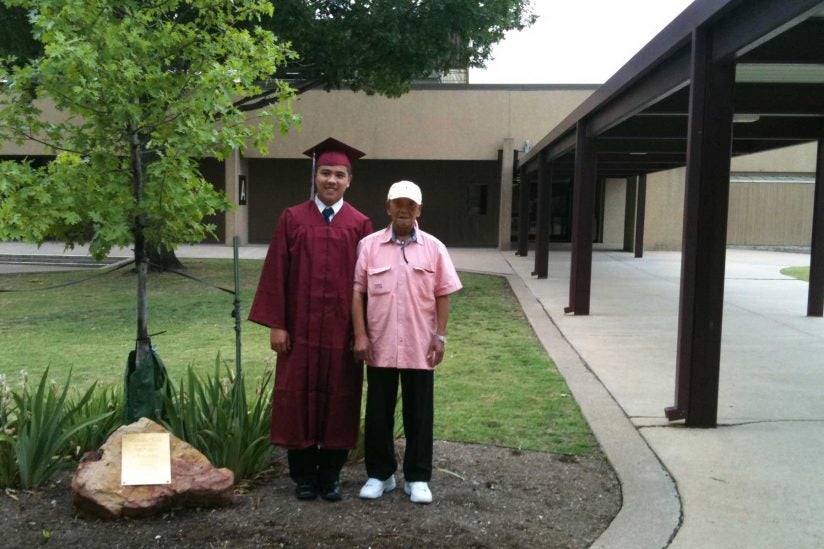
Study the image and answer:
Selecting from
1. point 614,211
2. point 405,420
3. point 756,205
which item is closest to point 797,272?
point 756,205

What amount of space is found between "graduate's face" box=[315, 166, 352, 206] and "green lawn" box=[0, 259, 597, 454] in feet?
7.04

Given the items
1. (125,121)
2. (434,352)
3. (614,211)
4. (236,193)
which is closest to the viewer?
(434,352)

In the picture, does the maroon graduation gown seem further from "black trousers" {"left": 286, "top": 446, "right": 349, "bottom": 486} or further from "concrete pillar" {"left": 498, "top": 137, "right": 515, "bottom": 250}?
"concrete pillar" {"left": 498, "top": 137, "right": 515, "bottom": 250}

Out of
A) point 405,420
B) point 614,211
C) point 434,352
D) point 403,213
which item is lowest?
point 405,420

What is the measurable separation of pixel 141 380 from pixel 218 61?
1.99 metres

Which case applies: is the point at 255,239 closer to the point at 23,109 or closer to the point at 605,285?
the point at 605,285

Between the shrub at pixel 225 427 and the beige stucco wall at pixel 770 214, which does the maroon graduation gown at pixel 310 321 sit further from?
the beige stucco wall at pixel 770 214

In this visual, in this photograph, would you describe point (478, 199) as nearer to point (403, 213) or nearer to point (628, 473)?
point (628, 473)

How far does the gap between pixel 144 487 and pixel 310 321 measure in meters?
1.12

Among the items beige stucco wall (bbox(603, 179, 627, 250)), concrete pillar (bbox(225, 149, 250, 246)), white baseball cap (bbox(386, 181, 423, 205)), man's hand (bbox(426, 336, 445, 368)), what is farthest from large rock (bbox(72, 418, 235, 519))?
beige stucco wall (bbox(603, 179, 627, 250))

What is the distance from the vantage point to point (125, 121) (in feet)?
14.0

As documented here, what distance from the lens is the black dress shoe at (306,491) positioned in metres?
4.09

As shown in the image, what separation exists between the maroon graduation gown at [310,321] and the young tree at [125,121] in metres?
0.68

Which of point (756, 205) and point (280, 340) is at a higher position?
point (756, 205)
